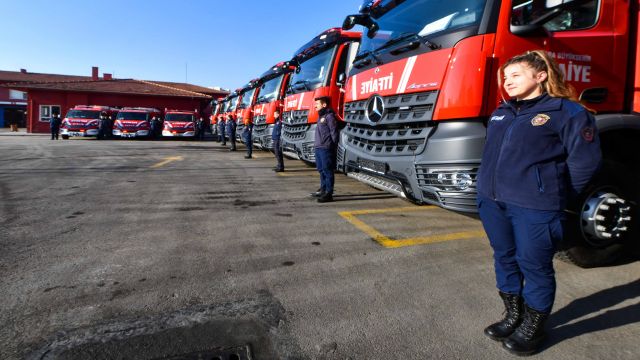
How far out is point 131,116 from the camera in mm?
23578

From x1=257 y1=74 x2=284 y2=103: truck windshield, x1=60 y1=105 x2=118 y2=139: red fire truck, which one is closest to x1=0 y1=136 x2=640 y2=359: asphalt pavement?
x1=257 y1=74 x2=284 y2=103: truck windshield

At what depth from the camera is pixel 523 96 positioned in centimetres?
207

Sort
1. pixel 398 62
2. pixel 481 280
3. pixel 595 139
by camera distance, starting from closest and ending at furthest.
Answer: pixel 595 139, pixel 481 280, pixel 398 62

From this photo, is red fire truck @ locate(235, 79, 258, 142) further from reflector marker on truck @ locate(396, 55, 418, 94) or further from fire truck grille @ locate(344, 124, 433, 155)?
reflector marker on truck @ locate(396, 55, 418, 94)

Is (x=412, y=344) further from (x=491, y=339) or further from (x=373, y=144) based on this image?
(x=373, y=144)

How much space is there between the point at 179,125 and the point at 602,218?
23960mm

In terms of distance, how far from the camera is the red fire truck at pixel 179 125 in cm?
2373

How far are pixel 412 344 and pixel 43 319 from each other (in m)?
2.16

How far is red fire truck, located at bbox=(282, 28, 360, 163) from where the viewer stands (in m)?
6.91

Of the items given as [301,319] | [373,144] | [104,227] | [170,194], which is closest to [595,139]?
[301,319]

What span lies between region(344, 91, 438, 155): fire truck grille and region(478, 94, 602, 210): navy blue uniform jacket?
1163 mm

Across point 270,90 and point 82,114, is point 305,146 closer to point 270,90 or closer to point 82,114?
point 270,90

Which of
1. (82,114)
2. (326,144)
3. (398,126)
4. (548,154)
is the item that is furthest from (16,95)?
(548,154)

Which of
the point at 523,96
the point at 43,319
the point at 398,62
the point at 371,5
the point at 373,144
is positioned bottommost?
the point at 43,319
